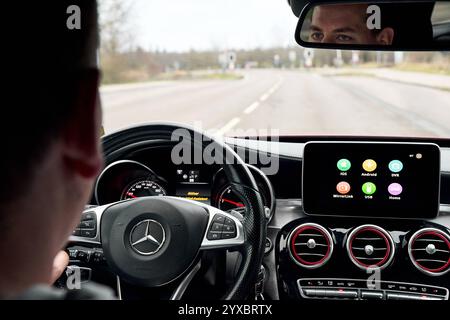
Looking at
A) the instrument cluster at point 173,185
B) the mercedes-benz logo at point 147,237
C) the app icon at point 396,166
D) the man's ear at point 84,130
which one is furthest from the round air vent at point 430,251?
the man's ear at point 84,130

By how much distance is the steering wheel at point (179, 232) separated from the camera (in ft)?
8.27

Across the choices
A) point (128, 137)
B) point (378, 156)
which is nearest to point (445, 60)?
point (378, 156)

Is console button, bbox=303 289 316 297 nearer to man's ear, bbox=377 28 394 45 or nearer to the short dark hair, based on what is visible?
man's ear, bbox=377 28 394 45

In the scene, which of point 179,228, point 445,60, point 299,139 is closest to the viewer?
point 179,228

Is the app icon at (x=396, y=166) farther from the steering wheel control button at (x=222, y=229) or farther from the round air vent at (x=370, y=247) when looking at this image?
the steering wheel control button at (x=222, y=229)

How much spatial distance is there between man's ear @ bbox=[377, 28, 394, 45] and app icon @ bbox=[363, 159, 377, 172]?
684 mm

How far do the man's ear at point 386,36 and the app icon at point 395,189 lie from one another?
0.78m

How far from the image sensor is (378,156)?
312cm

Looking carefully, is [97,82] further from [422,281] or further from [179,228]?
[422,281]

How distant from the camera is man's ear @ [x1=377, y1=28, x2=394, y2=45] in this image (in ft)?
8.71

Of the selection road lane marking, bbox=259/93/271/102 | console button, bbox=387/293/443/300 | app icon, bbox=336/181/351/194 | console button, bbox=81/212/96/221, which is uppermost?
road lane marking, bbox=259/93/271/102

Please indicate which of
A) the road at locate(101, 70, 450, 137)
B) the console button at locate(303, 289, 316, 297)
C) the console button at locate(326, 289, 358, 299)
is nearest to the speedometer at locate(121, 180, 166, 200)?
the road at locate(101, 70, 450, 137)

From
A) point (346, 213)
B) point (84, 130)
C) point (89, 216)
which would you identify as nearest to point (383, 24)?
point (346, 213)
